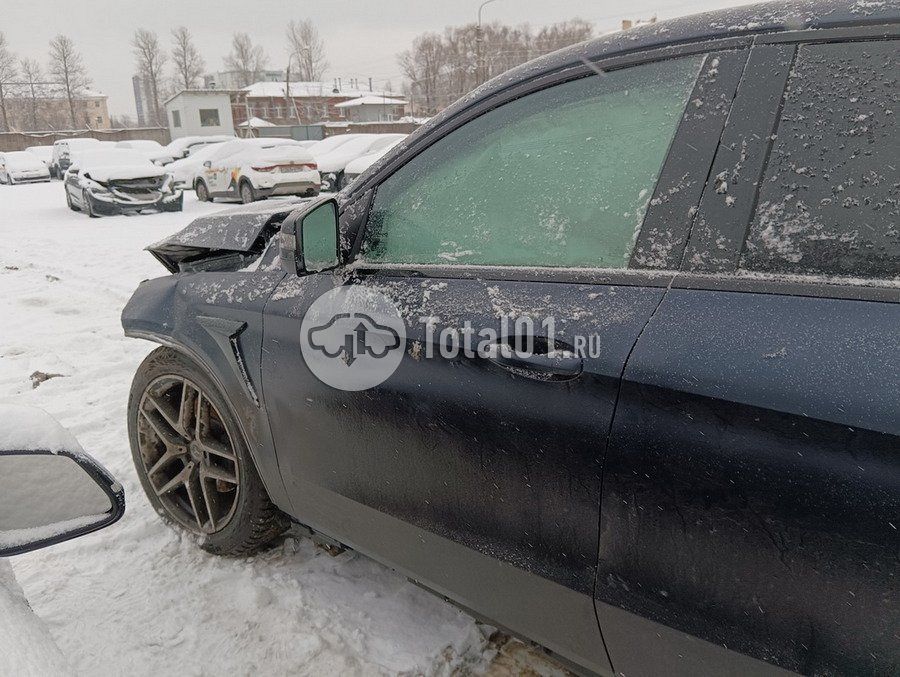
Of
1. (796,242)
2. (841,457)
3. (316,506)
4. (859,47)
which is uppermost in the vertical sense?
(859,47)

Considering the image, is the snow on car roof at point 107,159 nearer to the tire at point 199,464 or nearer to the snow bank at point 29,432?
the tire at point 199,464

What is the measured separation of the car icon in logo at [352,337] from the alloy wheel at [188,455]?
0.79 meters

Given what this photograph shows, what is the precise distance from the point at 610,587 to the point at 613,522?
15 centimetres

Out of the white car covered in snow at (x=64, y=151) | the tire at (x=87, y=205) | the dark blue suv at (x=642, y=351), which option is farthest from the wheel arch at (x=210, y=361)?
the white car covered in snow at (x=64, y=151)

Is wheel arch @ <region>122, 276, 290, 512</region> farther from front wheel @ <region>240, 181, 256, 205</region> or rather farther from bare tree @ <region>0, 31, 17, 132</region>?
bare tree @ <region>0, 31, 17, 132</region>

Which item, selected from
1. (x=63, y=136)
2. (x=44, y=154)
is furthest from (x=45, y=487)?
(x=63, y=136)

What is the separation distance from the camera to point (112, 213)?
1339cm

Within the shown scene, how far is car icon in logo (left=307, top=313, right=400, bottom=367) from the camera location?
1723 millimetres

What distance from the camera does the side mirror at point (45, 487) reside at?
4.08 ft

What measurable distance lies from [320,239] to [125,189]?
13.2 m

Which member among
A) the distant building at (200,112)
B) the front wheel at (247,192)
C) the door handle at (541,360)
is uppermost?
the distant building at (200,112)

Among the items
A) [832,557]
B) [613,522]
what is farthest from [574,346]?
[832,557]

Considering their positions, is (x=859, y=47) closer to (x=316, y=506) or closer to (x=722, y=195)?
(x=722, y=195)

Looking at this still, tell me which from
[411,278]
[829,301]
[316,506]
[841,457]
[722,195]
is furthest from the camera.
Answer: [316,506]
